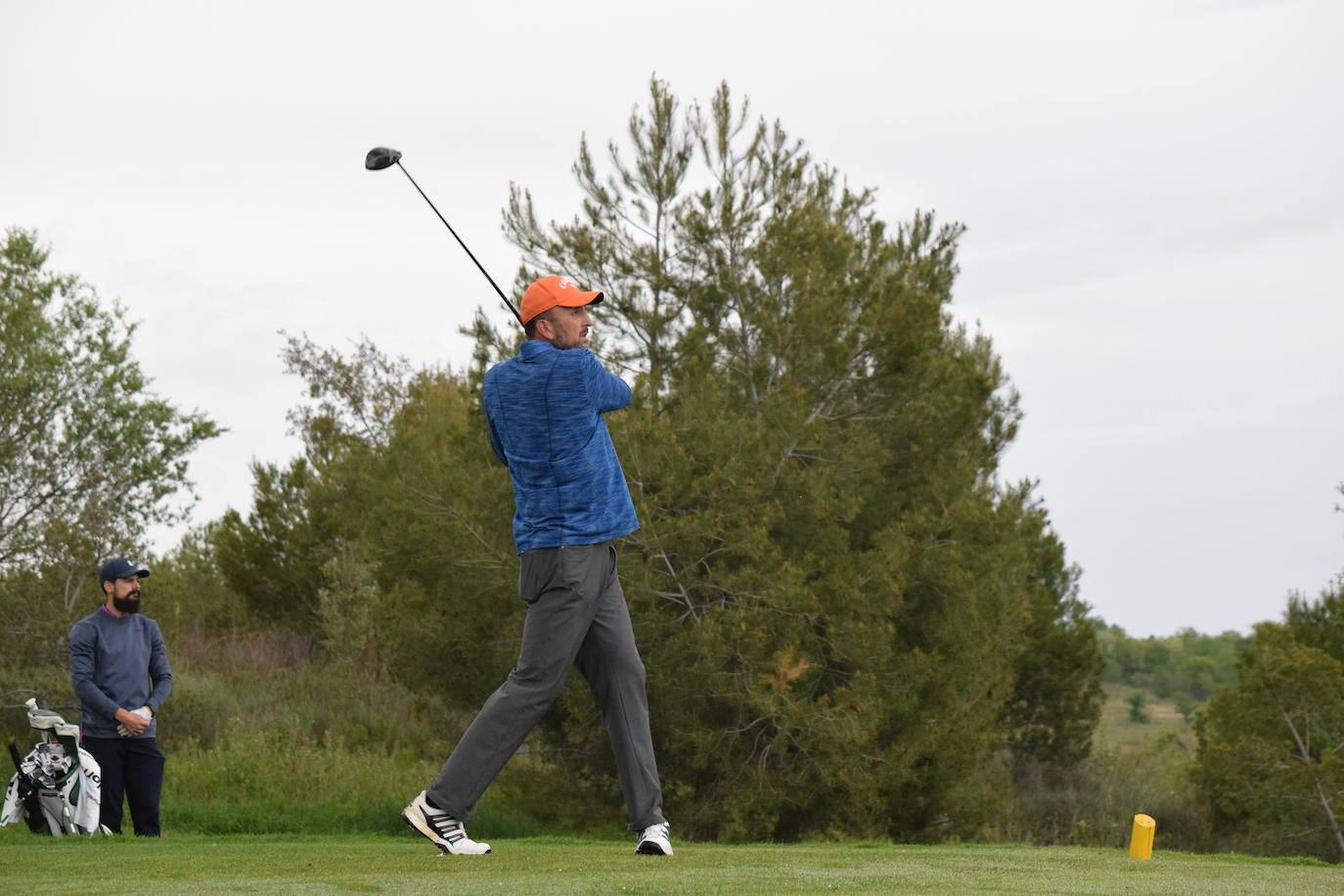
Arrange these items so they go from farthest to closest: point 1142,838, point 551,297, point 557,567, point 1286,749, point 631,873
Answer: point 1286,749 → point 1142,838 → point 551,297 → point 557,567 → point 631,873

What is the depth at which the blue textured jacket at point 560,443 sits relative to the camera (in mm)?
6242

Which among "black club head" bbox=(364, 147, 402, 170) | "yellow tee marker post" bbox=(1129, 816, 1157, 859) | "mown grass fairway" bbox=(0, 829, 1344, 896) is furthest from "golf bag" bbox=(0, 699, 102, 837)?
"yellow tee marker post" bbox=(1129, 816, 1157, 859)

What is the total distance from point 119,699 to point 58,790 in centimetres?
76

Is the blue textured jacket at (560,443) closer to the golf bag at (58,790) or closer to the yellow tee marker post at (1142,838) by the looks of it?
the yellow tee marker post at (1142,838)

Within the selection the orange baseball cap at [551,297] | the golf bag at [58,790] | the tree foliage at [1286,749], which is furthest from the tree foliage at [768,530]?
the orange baseball cap at [551,297]

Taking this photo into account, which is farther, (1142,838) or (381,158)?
(381,158)

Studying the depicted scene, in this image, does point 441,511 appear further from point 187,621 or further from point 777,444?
point 187,621

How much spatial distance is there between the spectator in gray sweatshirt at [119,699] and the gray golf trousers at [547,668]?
15.1 ft

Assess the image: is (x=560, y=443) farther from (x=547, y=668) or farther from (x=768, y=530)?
(x=768, y=530)

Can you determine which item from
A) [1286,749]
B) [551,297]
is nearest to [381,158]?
[551,297]

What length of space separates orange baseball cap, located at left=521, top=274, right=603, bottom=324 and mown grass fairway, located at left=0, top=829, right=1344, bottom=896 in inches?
82.9

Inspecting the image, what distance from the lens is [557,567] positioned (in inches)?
244

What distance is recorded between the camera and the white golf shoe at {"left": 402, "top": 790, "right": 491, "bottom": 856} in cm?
620

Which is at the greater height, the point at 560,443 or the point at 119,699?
the point at 560,443
